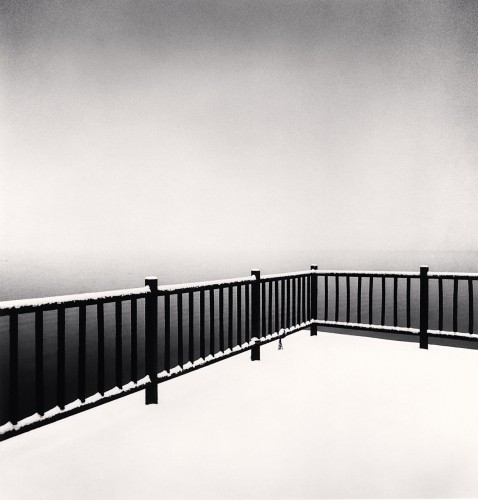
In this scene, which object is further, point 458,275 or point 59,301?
point 458,275

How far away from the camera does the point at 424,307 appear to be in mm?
7277

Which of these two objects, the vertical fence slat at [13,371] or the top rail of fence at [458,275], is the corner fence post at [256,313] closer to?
the top rail of fence at [458,275]

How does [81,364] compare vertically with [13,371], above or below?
below

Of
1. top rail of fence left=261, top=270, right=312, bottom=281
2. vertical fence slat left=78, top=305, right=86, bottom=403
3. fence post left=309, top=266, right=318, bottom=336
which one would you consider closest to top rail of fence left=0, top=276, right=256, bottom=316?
vertical fence slat left=78, top=305, right=86, bottom=403

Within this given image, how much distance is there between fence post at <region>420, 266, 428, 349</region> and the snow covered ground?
1.46 m

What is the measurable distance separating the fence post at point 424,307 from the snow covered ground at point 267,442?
57.4 inches

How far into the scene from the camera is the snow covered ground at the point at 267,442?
9.45ft

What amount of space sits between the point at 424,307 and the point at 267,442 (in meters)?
4.85

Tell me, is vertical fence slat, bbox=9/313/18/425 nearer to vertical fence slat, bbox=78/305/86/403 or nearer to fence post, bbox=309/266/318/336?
vertical fence slat, bbox=78/305/86/403

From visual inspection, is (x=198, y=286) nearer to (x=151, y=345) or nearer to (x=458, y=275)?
(x=151, y=345)

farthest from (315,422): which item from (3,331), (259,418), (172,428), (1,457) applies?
(3,331)

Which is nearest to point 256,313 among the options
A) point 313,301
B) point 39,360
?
point 313,301

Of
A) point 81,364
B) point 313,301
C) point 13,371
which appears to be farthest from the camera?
point 313,301

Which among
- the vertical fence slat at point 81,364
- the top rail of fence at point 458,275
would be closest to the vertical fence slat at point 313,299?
the top rail of fence at point 458,275
